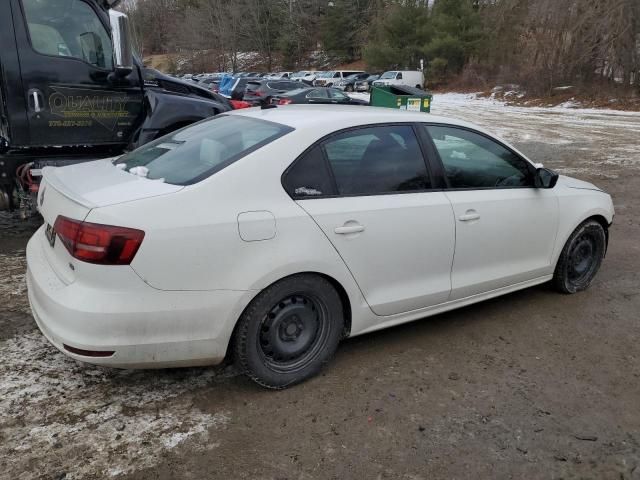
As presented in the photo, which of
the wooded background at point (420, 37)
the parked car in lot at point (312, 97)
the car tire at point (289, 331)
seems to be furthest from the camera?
the wooded background at point (420, 37)

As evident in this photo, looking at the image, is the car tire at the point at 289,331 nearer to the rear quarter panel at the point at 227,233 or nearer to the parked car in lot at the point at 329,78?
the rear quarter panel at the point at 227,233

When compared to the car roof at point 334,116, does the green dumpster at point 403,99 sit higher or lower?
lower

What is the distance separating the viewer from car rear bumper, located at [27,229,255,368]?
8.66 ft

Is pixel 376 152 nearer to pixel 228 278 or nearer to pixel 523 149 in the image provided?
pixel 228 278

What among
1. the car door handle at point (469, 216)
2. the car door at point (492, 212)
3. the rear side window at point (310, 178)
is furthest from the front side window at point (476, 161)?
the rear side window at point (310, 178)

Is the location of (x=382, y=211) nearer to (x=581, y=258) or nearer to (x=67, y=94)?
(x=581, y=258)

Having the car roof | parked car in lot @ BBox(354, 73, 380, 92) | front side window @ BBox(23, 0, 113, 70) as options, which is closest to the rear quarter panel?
the car roof

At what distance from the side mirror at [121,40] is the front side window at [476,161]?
3.13 m

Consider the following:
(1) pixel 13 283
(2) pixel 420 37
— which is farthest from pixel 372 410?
(2) pixel 420 37

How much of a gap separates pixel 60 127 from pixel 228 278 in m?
3.72

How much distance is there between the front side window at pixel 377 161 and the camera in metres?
3.30

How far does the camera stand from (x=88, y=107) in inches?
224

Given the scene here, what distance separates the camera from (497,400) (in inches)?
124

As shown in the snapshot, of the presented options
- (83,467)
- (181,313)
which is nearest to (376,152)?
(181,313)
